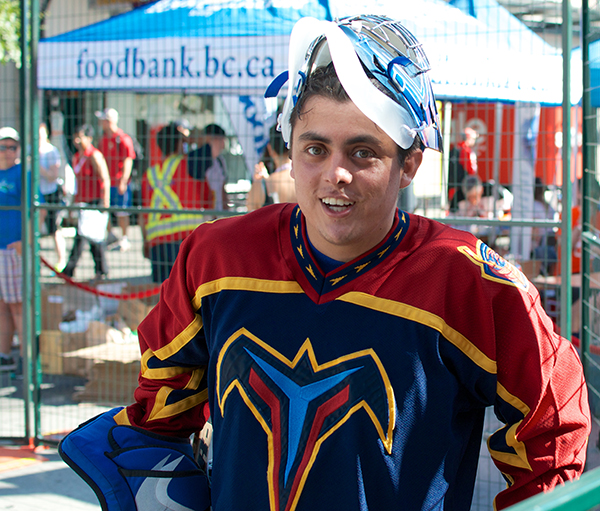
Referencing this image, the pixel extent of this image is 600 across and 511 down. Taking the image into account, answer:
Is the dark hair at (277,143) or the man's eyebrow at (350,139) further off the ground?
the dark hair at (277,143)

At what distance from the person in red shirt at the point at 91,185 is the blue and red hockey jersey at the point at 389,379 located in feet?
12.9

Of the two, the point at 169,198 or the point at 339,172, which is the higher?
the point at 169,198

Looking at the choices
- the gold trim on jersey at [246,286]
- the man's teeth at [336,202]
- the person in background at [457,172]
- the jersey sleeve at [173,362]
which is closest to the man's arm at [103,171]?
the person in background at [457,172]

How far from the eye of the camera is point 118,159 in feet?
22.2

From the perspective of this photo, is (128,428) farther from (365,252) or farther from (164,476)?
(365,252)

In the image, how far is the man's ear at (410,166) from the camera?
1.64m

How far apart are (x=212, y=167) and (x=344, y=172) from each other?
12.9 ft

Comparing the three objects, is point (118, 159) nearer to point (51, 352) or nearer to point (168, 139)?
point (168, 139)

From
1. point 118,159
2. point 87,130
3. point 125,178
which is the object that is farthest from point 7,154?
point 118,159

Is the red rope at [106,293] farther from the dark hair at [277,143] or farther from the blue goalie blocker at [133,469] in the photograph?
the blue goalie blocker at [133,469]

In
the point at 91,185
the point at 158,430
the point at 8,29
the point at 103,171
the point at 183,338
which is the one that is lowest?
the point at 158,430

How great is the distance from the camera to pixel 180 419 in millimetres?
1890

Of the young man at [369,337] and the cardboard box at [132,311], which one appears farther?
the cardboard box at [132,311]

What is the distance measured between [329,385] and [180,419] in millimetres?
570
